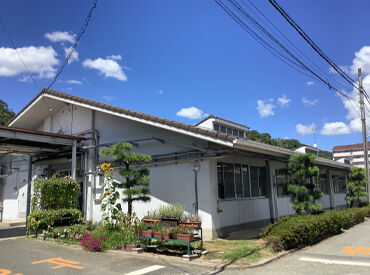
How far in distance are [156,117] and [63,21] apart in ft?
13.8

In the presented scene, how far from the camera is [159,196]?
451 inches

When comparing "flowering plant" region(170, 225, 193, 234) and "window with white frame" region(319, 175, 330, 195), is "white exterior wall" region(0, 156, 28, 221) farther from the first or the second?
"window with white frame" region(319, 175, 330, 195)

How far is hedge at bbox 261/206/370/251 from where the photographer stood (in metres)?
7.72

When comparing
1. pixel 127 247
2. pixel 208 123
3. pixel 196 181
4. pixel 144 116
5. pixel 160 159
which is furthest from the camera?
pixel 208 123

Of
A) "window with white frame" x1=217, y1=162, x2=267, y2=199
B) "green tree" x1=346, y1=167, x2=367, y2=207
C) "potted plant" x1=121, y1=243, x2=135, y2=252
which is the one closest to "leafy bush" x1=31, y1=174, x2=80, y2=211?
"potted plant" x1=121, y1=243, x2=135, y2=252

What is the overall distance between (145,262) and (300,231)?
14.1 ft

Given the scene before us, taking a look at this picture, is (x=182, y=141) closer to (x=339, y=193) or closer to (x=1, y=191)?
(x=1, y=191)

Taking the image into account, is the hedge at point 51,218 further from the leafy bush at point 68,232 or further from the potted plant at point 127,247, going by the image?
the potted plant at point 127,247

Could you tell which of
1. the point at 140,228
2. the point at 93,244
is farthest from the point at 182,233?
the point at 93,244

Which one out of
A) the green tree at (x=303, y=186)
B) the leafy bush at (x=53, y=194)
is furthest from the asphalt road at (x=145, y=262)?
the green tree at (x=303, y=186)

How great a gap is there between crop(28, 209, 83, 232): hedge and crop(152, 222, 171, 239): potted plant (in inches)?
186

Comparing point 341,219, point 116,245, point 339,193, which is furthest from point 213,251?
point 339,193

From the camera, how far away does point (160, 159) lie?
38.3 feet

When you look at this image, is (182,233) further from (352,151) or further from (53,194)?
(352,151)
